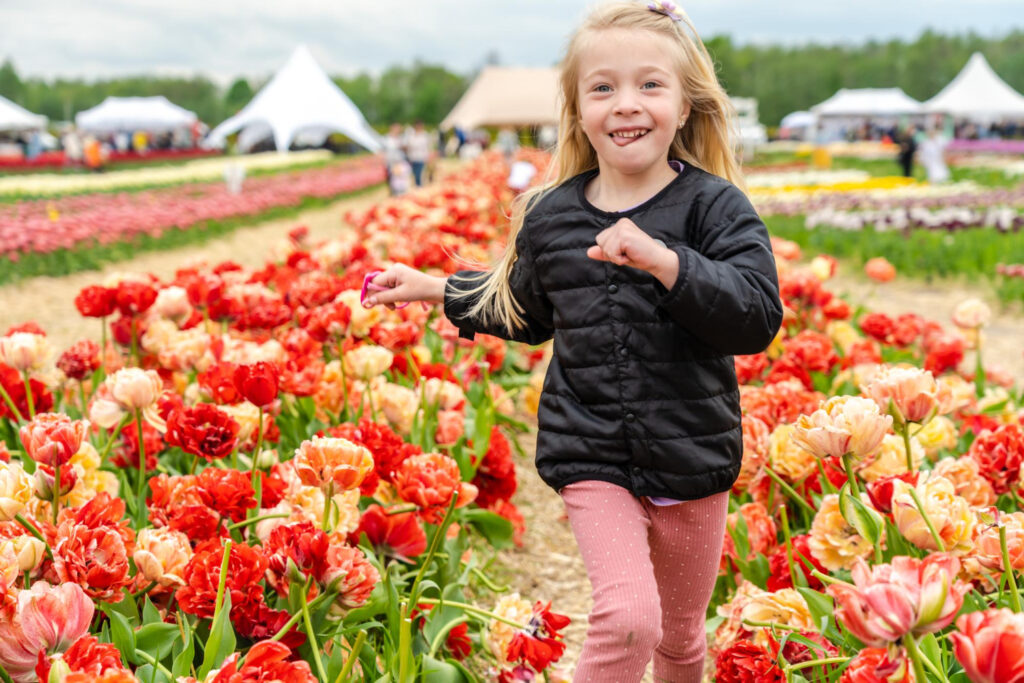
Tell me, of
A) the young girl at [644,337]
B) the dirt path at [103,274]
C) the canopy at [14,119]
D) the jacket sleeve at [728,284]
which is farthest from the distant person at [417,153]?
the jacket sleeve at [728,284]

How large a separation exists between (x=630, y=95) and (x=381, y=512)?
0.90 metres

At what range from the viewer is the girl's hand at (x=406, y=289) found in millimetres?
2076

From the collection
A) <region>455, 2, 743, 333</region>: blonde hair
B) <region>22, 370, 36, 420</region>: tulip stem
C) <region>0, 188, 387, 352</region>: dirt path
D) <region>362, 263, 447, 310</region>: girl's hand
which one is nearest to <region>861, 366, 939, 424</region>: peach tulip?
<region>455, 2, 743, 333</region>: blonde hair

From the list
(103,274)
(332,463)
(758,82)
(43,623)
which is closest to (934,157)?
(103,274)

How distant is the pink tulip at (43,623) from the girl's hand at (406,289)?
0.97m

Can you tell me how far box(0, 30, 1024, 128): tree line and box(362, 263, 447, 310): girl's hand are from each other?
174ft

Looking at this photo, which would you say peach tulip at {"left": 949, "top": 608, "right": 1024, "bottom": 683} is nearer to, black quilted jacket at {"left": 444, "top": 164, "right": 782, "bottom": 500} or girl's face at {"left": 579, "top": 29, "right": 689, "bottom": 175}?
black quilted jacket at {"left": 444, "top": 164, "right": 782, "bottom": 500}

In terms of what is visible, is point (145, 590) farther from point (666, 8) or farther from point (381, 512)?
point (666, 8)

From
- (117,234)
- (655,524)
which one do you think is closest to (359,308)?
(655,524)

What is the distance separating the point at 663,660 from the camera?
192 centimetres

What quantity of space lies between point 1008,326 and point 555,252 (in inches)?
244

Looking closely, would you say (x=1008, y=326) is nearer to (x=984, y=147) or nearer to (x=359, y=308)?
(x=359, y=308)

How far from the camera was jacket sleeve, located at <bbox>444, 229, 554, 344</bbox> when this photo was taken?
6.24 feet

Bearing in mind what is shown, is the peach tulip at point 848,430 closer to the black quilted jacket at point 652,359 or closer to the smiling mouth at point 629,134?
the black quilted jacket at point 652,359
